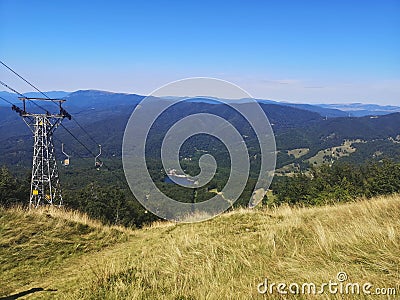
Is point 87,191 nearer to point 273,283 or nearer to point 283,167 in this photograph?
point 273,283

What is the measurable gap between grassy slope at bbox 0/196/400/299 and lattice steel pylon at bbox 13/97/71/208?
1342 cm

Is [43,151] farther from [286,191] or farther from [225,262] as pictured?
[286,191]

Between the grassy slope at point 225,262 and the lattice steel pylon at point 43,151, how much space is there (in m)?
13.4

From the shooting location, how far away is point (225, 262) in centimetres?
479

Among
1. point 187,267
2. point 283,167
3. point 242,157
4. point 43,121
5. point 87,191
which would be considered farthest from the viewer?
point 283,167

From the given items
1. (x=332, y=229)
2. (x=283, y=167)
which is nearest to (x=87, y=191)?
(x=332, y=229)

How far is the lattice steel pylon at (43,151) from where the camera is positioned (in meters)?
20.1

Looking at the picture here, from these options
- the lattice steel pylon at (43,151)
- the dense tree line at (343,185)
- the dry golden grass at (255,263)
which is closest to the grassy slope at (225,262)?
the dry golden grass at (255,263)

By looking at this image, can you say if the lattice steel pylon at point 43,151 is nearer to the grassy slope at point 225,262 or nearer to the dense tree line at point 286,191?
the dense tree line at point 286,191

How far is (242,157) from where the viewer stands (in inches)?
313

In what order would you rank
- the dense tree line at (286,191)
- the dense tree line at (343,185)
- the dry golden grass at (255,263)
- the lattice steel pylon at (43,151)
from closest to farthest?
the dry golden grass at (255,263) < the lattice steel pylon at (43,151) < the dense tree line at (286,191) < the dense tree line at (343,185)

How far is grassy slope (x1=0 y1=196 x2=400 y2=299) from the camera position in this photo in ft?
12.4

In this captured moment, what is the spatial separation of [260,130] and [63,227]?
6.09 meters

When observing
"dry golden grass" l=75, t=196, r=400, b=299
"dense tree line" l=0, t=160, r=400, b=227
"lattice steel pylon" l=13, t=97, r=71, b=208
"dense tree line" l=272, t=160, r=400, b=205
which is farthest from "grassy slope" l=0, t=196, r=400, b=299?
"dense tree line" l=0, t=160, r=400, b=227
